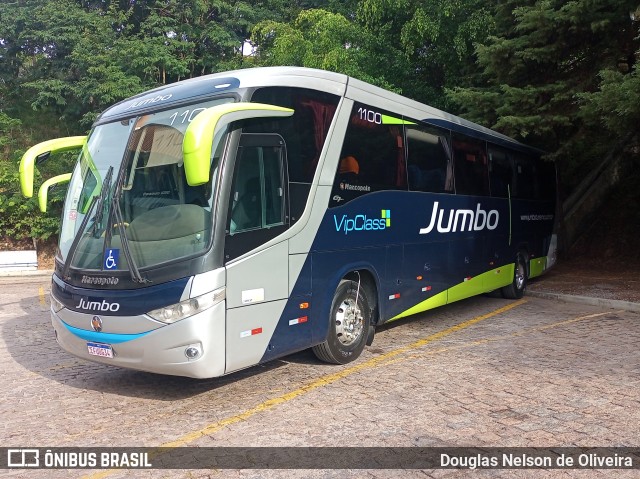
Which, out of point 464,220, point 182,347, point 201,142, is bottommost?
point 182,347

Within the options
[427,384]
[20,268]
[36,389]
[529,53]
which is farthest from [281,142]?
[20,268]

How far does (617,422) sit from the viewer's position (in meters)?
5.28

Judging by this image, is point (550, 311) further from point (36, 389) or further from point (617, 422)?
point (36, 389)

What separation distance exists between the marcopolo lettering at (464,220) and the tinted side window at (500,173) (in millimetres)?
539

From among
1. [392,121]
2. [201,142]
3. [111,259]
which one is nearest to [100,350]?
[111,259]

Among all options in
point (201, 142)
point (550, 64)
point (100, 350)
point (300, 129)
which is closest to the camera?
point (201, 142)

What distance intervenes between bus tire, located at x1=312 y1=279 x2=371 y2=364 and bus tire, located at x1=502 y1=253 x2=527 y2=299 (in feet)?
20.3

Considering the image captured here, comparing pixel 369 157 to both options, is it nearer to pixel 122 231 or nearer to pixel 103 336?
→ pixel 122 231

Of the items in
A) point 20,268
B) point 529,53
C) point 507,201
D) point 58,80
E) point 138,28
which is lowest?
point 20,268

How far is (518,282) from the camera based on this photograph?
13.0 meters

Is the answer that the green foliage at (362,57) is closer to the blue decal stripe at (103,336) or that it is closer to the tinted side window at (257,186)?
the tinted side window at (257,186)

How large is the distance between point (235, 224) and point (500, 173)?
26.2ft

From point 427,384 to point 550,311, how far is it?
5918mm

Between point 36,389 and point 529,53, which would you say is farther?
point 529,53
